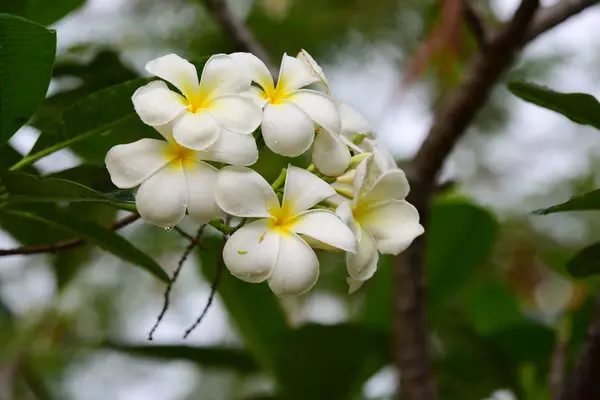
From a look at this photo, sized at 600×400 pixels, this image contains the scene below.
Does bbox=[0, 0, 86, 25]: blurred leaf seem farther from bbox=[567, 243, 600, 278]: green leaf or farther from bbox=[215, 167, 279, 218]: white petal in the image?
bbox=[567, 243, 600, 278]: green leaf

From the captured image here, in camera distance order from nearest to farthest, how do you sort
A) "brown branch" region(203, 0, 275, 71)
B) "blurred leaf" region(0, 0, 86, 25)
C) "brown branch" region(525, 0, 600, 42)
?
"blurred leaf" region(0, 0, 86, 25) < "brown branch" region(525, 0, 600, 42) < "brown branch" region(203, 0, 275, 71)

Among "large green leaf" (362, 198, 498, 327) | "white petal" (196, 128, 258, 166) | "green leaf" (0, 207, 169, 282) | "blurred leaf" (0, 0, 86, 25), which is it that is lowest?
"large green leaf" (362, 198, 498, 327)

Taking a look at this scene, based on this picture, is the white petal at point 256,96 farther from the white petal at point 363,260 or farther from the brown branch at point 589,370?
the brown branch at point 589,370

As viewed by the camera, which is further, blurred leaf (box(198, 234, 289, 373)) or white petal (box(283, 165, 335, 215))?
blurred leaf (box(198, 234, 289, 373))

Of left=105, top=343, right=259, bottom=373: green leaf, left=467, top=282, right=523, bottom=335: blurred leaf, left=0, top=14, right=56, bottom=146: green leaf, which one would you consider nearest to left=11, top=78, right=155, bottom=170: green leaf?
left=0, top=14, right=56, bottom=146: green leaf

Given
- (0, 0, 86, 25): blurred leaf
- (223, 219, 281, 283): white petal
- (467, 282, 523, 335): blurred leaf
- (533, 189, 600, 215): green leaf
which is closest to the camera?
(223, 219, 281, 283): white petal

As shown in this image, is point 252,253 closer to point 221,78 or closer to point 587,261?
point 221,78

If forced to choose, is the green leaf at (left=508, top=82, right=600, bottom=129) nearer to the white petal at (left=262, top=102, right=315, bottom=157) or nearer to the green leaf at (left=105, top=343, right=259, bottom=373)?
the white petal at (left=262, top=102, right=315, bottom=157)

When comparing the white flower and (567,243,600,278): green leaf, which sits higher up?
the white flower

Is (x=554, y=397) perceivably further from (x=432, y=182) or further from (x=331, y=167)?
(x=331, y=167)
